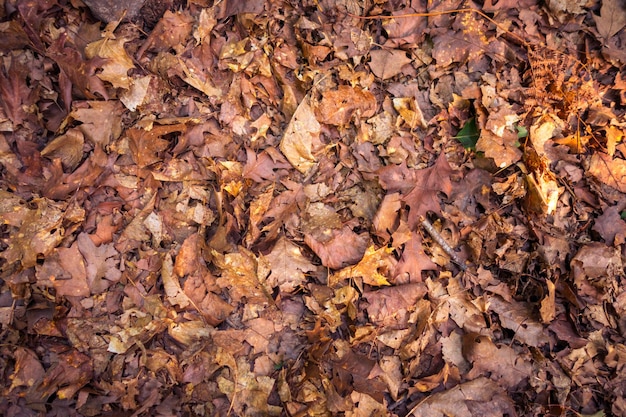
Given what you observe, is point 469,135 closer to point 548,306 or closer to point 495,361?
point 548,306

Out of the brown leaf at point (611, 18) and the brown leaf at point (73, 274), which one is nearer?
the brown leaf at point (73, 274)

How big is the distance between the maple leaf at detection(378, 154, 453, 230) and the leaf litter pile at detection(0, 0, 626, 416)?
14mm

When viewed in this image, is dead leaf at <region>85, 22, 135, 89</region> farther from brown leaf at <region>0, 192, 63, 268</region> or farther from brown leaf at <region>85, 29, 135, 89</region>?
brown leaf at <region>0, 192, 63, 268</region>

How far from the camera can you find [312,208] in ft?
8.50

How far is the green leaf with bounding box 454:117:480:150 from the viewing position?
2691 millimetres

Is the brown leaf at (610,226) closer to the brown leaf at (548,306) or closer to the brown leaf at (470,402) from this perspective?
the brown leaf at (548,306)

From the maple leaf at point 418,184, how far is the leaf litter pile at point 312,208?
0.01 meters

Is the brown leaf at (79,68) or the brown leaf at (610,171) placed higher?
the brown leaf at (79,68)

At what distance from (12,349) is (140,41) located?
2.02 m

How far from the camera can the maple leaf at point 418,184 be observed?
8.41ft

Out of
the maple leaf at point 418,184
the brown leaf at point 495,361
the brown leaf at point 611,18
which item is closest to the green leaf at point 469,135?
Answer: the maple leaf at point 418,184

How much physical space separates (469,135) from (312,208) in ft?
3.75

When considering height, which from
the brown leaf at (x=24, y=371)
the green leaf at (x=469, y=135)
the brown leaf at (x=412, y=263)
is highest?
the green leaf at (x=469, y=135)

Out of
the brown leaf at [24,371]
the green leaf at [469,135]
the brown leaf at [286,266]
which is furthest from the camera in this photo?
the green leaf at [469,135]
